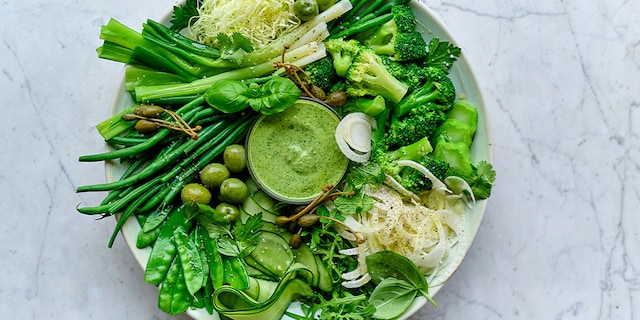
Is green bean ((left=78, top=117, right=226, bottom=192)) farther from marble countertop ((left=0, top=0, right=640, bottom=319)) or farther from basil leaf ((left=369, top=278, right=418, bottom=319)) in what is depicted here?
basil leaf ((left=369, top=278, right=418, bottom=319))

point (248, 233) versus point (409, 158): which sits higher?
point (409, 158)

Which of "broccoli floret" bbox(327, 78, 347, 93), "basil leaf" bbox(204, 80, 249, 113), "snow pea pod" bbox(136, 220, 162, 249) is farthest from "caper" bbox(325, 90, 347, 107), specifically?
"snow pea pod" bbox(136, 220, 162, 249)

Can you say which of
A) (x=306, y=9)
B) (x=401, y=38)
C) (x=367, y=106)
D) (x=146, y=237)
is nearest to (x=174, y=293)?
(x=146, y=237)

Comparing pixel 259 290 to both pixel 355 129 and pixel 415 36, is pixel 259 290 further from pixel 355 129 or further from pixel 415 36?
pixel 415 36

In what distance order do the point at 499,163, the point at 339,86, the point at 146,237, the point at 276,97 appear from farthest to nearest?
the point at 499,163, the point at 339,86, the point at 146,237, the point at 276,97

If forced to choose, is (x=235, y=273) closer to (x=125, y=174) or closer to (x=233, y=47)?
(x=125, y=174)
